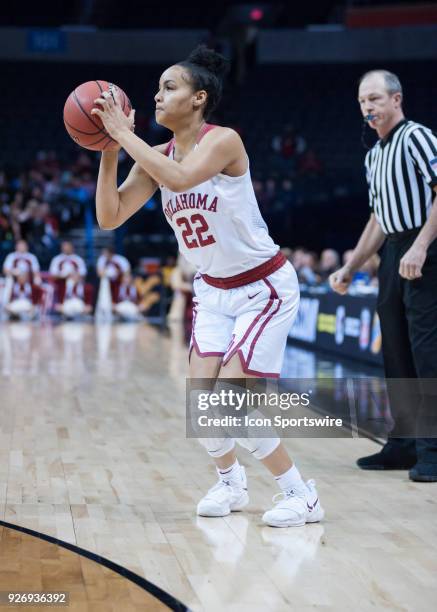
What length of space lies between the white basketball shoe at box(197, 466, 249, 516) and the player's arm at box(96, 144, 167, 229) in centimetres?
111

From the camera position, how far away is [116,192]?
3.78 meters

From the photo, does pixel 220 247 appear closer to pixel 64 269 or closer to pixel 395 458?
pixel 395 458

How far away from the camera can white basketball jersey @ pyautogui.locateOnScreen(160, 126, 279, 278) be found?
3738mm

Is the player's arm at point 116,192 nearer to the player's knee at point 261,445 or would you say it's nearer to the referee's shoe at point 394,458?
the player's knee at point 261,445

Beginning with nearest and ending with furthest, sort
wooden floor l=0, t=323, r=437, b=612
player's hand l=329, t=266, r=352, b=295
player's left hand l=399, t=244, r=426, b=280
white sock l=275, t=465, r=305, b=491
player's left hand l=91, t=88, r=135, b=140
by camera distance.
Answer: wooden floor l=0, t=323, r=437, b=612 < player's left hand l=91, t=88, r=135, b=140 < white sock l=275, t=465, r=305, b=491 < player's left hand l=399, t=244, r=426, b=280 < player's hand l=329, t=266, r=352, b=295

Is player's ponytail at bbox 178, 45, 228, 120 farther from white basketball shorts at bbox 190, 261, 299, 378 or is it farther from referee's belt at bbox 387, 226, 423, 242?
referee's belt at bbox 387, 226, 423, 242

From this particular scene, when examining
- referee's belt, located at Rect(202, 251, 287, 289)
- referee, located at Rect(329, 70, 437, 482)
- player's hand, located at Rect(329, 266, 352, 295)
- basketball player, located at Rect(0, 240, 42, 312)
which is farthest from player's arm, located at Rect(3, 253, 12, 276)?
referee's belt, located at Rect(202, 251, 287, 289)

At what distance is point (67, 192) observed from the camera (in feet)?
75.3

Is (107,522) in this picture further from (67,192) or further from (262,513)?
(67,192)

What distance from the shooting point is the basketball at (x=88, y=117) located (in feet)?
11.7

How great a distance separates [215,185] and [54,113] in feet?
78.1

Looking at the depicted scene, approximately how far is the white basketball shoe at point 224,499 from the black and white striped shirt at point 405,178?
1.53m

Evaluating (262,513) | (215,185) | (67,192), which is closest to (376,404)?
(262,513)

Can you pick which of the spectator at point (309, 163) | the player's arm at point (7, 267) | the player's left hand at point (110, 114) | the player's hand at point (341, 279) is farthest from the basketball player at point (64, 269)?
the player's left hand at point (110, 114)
